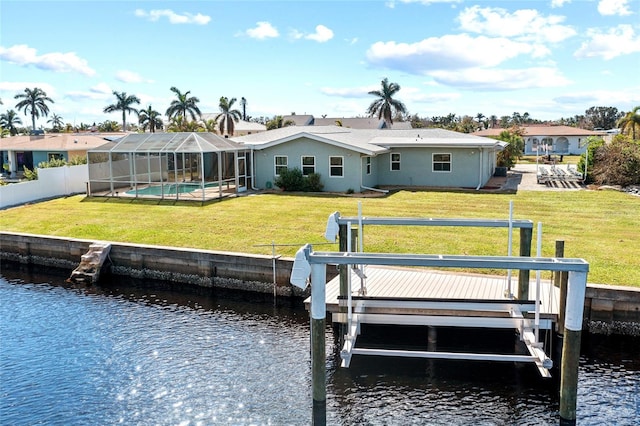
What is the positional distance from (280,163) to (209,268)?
43.4 feet

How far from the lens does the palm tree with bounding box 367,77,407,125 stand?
61312mm

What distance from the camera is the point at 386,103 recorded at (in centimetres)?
6191

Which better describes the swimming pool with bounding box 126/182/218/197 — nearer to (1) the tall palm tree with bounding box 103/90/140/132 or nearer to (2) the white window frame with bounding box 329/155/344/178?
(2) the white window frame with bounding box 329/155/344/178

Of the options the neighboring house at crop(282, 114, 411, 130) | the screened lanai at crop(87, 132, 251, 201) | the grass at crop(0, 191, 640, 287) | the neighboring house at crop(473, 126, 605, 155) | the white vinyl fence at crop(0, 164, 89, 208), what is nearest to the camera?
the grass at crop(0, 191, 640, 287)

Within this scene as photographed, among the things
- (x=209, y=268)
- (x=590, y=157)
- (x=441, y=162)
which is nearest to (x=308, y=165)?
(x=441, y=162)

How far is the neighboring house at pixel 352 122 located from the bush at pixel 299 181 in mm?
37098

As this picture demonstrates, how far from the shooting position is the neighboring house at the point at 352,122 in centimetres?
6640

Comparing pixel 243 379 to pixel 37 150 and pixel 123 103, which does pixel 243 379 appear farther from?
pixel 123 103

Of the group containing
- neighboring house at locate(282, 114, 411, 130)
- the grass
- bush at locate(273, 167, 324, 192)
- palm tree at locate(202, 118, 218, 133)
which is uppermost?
neighboring house at locate(282, 114, 411, 130)

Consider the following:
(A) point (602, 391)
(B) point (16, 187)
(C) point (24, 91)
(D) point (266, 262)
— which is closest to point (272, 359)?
(D) point (266, 262)

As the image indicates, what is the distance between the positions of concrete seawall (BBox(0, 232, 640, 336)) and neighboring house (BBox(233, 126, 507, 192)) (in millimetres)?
11802

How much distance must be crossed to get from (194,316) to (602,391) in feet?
27.1

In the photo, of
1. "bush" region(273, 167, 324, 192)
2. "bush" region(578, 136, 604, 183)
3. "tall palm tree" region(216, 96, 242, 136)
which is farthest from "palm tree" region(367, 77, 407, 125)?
"bush" region(273, 167, 324, 192)

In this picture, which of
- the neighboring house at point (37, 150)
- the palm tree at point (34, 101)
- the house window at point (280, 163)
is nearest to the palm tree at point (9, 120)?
the palm tree at point (34, 101)
